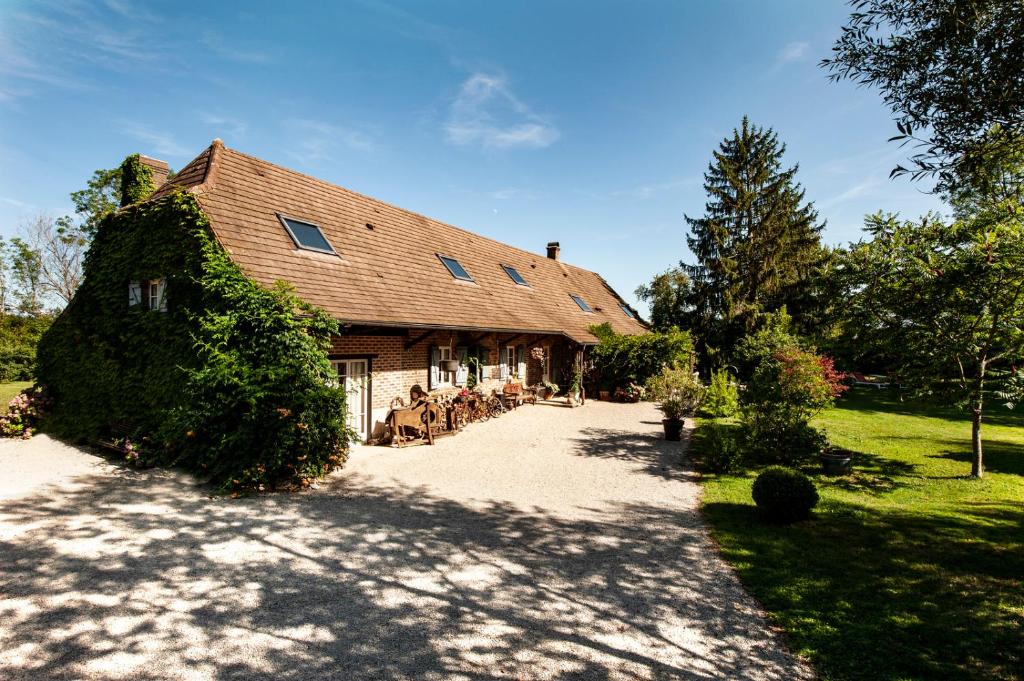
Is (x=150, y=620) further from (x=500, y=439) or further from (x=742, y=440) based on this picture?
(x=742, y=440)

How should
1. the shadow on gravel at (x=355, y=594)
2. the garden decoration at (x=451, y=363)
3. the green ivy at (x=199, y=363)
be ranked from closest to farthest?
1. the shadow on gravel at (x=355, y=594)
2. the green ivy at (x=199, y=363)
3. the garden decoration at (x=451, y=363)

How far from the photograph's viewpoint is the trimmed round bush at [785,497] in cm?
696

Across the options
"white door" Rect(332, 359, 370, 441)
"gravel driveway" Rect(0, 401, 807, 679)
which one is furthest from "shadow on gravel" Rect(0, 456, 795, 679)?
"white door" Rect(332, 359, 370, 441)

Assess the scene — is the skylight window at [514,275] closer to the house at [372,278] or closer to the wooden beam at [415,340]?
the house at [372,278]

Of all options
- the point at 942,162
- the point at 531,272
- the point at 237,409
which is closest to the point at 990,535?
the point at 942,162

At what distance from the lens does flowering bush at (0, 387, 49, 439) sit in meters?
11.7

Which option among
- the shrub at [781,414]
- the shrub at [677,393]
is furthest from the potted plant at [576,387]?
the shrub at [781,414]

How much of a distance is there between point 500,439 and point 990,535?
935 centimetres

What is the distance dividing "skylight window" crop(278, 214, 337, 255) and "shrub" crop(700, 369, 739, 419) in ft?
44.8

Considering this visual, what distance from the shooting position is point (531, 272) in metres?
24.0

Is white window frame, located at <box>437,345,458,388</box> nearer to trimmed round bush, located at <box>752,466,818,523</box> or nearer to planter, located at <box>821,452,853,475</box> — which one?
trimmed round bush, located at <box>752,466,818,523</box>

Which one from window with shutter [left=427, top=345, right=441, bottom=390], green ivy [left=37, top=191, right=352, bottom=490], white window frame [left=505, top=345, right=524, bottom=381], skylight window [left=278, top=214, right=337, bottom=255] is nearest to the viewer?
green ivy [left=37, top=191, right=352, bottom=490]

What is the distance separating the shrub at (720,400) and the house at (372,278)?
218 inches

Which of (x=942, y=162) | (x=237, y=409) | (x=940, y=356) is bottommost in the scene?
(x=237, y=409)
